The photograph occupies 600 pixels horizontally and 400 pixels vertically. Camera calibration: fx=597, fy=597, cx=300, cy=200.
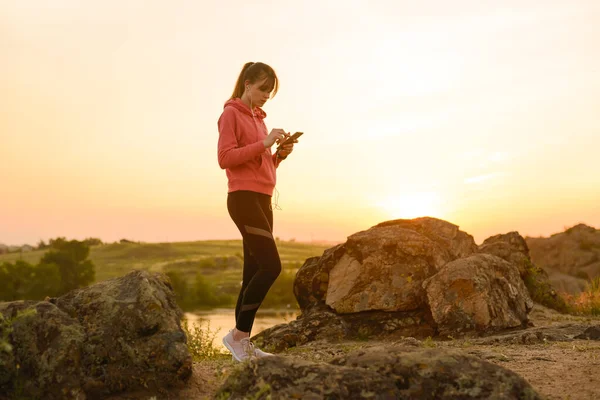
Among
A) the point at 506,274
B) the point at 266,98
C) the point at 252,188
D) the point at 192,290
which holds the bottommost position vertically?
the point at 192,290

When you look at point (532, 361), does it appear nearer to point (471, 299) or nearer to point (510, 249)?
point (471, 299)

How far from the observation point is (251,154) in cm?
564

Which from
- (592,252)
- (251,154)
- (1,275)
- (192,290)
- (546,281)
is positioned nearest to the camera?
(251,154)

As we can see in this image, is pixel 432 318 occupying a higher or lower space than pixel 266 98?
lower

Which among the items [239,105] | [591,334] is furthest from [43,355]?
[591,334]

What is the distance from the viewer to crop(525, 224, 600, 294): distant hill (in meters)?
18.2

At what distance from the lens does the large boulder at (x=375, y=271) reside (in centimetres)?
919

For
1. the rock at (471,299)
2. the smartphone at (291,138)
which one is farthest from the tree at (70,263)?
the smartphone at (291,138)

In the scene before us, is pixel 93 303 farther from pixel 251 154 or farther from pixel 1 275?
pixel 1 275

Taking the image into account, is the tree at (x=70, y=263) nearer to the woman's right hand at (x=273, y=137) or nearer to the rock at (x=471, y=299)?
the rock at (x=471, y=299)

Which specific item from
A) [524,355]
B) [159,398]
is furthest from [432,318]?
[159,398]

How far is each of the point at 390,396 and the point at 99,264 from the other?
141 feet

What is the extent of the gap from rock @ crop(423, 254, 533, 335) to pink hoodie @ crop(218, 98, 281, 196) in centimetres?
381

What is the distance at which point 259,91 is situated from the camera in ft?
19.6
